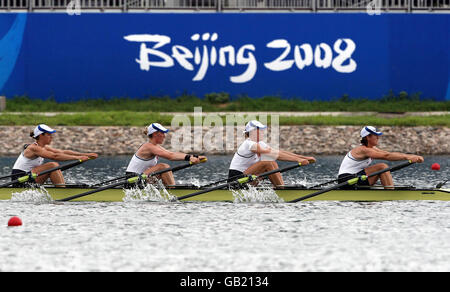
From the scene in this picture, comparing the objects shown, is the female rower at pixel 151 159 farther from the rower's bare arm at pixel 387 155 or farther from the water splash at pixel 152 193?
the rower's bare arm at pixel 387 155

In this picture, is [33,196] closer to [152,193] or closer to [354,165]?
[152,193]

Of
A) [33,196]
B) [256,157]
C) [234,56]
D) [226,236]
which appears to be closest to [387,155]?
[256,157]

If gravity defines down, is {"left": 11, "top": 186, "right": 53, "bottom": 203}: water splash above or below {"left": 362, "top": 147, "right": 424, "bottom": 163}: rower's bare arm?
below

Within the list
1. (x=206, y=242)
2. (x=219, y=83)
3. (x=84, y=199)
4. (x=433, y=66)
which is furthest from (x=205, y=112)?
(x=206, y=242)

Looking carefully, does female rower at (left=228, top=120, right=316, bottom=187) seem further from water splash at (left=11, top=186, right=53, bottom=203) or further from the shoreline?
the shoreline

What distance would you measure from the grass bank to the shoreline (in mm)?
206

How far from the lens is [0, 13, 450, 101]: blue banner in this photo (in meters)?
36.5

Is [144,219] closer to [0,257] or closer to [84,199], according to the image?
[84,199]

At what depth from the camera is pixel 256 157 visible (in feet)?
64.7

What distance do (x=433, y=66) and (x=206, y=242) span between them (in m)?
23.4

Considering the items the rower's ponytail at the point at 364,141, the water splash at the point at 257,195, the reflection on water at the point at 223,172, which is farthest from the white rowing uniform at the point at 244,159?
the reflection on water at the point at 223,172

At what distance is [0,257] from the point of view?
1426 cm

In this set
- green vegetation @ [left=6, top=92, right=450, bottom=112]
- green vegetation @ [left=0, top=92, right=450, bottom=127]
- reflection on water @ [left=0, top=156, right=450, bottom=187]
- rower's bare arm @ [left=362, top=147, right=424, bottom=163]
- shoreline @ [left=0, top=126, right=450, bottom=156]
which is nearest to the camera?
rower's bare arm @ [left=362, top=147, right=424, bottom=163]

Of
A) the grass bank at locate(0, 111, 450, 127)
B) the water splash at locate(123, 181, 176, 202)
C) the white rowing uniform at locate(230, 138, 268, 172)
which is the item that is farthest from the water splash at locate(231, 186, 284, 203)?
the grass bank at locate(0, 111, 450, 127)
